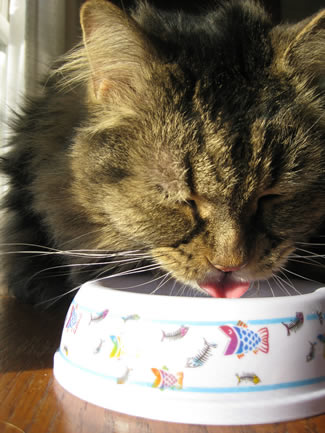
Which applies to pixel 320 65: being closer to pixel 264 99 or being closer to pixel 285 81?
pixel 285 81

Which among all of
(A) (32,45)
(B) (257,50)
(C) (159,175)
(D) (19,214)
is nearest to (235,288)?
(C) (159,175)

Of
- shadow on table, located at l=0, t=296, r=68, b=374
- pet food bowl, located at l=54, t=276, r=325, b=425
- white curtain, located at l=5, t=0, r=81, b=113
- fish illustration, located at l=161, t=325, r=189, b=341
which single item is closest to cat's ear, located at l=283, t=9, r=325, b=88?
pet food bowl, located at l=54, t=276, r=325, b=425

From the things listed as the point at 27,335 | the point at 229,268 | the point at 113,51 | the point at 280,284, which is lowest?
the point at 27,335

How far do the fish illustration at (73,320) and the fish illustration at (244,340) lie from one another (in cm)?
28

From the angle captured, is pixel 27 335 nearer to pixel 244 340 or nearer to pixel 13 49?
pixel 244 340

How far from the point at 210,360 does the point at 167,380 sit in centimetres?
8

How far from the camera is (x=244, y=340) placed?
78 cm

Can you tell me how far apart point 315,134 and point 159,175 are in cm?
39

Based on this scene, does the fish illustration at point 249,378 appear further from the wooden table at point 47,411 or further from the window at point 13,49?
the window at point 13,49

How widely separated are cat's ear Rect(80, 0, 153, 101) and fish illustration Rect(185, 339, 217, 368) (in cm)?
66

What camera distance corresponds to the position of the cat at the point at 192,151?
106 cm

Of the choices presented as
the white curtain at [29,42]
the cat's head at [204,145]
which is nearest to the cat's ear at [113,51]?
the cat's head at [204,145]

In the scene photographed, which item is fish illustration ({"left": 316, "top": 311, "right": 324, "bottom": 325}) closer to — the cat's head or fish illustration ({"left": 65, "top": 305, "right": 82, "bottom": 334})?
the cat's head

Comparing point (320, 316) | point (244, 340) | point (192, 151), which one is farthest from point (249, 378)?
point (192, 151)
